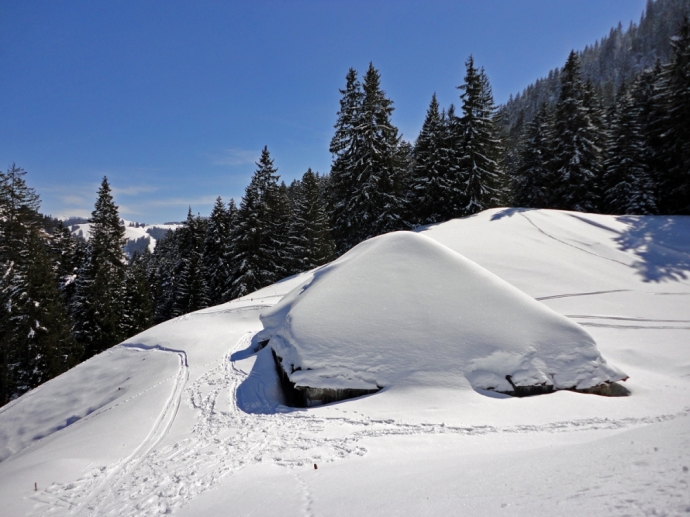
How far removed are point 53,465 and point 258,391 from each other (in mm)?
3724

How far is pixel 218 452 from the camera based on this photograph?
5406 millimetres

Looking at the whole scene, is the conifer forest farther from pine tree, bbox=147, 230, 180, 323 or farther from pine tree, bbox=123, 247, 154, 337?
pine tree, bbox=147, 230, 180, 323

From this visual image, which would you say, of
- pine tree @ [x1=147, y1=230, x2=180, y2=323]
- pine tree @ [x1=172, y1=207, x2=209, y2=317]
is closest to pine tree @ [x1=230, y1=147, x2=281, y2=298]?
pine tree @ [x1=172, y1=207, x2=209, y2=317]

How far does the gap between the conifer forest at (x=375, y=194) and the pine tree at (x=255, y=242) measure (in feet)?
0.36

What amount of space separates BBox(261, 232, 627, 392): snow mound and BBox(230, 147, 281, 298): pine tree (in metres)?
19.9

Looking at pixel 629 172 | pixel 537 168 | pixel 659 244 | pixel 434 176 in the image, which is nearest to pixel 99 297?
pixel 434 176

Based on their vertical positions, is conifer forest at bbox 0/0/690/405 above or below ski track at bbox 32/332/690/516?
above

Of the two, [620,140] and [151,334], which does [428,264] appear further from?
[620,140]

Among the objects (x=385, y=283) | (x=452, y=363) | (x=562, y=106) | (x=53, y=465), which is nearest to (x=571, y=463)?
(x=452, y=363)

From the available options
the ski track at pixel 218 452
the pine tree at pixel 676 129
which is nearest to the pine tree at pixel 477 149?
the pine tree at pixel 676 129

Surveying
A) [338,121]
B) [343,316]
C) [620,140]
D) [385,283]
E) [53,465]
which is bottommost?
[53,465]

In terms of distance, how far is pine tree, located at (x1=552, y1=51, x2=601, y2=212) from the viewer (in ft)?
88.0

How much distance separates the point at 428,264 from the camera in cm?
946

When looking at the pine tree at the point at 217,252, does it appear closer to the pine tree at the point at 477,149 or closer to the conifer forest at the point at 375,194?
the conifer forest at the point at 375,194
